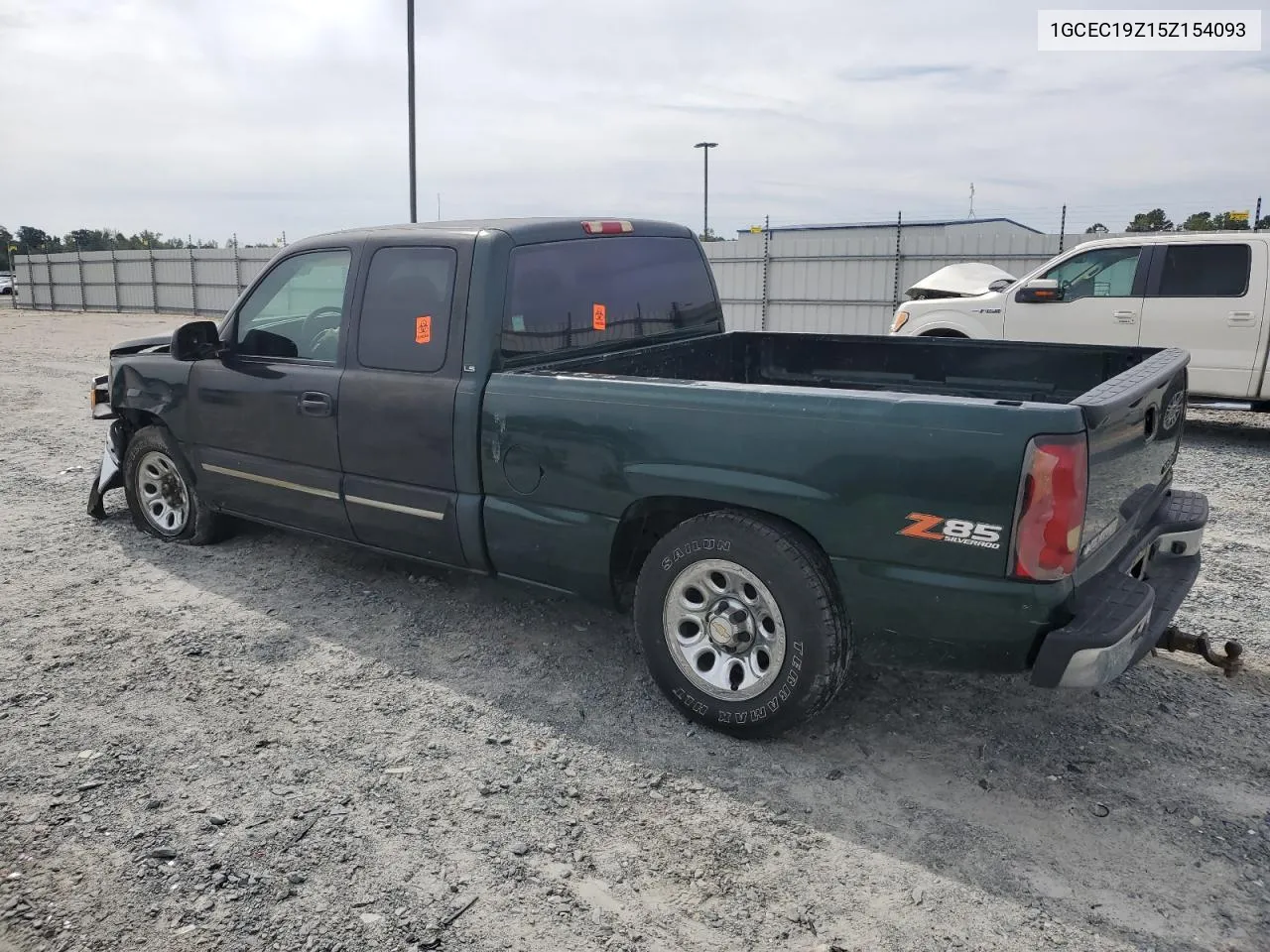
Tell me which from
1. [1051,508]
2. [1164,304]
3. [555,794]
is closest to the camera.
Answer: [1051,508]

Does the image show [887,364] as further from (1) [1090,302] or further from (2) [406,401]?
(1) [1090,302]

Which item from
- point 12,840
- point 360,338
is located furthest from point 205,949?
point 360,338

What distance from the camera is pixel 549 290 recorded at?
418cm

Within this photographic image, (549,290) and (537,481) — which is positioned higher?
(549,290)

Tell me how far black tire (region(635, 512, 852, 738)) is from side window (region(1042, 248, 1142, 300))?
304 inches

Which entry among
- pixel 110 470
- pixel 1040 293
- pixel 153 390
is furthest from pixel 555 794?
pixel 1040 293

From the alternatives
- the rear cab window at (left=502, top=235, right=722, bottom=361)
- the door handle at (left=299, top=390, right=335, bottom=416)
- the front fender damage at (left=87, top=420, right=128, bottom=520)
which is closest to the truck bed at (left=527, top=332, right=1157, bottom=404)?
the rear cab window at (left=502, top=235, right=722, bottom=361)

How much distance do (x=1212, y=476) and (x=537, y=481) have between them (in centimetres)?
618

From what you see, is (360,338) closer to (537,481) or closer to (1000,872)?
(537,481)

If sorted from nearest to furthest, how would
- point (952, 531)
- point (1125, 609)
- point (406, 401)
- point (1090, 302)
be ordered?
1. point (952, 531)
2. point (1125, 609)
3. point (406, 401)
4. point (1090, 302)

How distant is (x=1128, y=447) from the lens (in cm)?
317

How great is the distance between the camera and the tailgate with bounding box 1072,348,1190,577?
9.40 feet

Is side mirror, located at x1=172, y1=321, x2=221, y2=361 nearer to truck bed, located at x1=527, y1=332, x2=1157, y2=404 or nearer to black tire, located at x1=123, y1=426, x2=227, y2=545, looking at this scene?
black tire, located at x1=123, y1=426, x2=227, y2=545

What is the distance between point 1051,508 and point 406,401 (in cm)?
261
